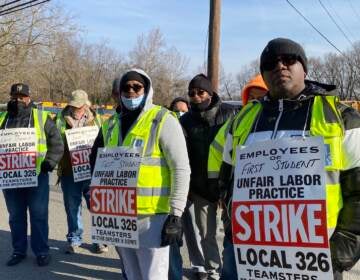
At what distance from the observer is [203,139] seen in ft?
15.5

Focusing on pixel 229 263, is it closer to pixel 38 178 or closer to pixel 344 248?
pixel 344 248

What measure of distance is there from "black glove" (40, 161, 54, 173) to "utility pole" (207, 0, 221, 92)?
7.08m

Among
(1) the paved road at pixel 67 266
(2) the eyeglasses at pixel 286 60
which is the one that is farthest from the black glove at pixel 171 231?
(1) the paved road at pixel 67 266

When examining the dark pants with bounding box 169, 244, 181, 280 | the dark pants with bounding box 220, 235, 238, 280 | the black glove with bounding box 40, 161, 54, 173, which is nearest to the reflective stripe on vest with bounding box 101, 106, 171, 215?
the dark pants with bounding box 220, 235, 238, 280

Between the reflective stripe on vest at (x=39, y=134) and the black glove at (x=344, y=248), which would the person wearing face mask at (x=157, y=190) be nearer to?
the black glove at (x=344, y=248)

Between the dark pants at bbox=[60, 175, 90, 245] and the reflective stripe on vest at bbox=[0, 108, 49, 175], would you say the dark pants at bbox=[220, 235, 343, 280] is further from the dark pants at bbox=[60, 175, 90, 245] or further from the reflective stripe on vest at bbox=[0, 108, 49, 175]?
the dark pants at bbox=[60, 175, 90, 245]

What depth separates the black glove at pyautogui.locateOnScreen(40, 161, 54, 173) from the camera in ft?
17.8

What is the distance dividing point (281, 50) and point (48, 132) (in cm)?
378

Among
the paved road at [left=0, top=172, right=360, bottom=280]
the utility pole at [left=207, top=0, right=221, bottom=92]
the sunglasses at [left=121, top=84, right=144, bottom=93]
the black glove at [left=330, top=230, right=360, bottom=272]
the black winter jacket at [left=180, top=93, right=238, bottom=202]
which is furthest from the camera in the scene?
the utility pole at [left=207, top=0, right=221, bottom=92]

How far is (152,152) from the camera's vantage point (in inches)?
132

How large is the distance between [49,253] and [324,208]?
4304 mm

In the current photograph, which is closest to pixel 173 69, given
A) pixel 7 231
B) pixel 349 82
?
pixel 349 82

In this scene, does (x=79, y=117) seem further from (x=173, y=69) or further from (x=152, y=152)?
(x=173, y=69)

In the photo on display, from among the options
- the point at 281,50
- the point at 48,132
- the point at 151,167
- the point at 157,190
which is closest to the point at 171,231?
the point at 157,190
